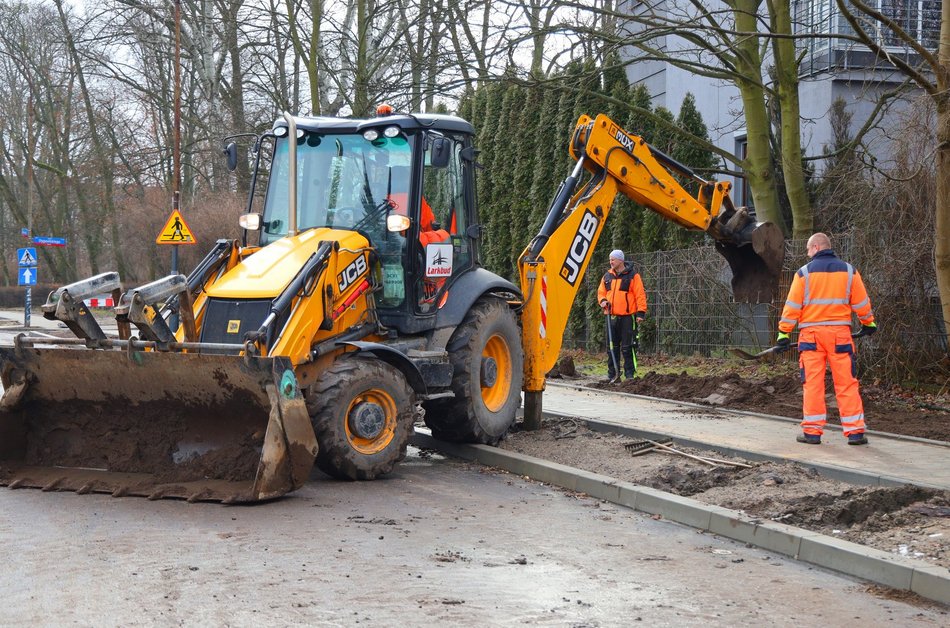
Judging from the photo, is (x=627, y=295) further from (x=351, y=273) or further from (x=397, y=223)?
(x=351, y=273)

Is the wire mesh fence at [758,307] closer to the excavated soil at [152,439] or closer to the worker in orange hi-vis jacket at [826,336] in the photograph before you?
the worker in orange hi-vis jacket at [826,336]

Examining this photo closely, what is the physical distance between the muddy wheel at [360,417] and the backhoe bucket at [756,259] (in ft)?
16.6

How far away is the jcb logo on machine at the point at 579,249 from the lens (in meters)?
11.1

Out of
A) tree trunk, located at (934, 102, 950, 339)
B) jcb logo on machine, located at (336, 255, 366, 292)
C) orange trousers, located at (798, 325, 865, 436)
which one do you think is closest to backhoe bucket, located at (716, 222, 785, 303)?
tree trunk, located at (934, 102, 950, 339)

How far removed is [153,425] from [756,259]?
6926 millimetres

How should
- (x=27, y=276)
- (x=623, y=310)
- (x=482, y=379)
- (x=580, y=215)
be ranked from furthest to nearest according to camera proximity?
(x=27, y=276), (x=623, y=310), (x=580, y=215), (x=482, y=379)

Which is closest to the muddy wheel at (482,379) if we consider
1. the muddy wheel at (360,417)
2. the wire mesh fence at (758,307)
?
the muddy wheel at (360,417)

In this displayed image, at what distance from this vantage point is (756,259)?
40.5ft

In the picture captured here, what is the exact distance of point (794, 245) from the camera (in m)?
15.6

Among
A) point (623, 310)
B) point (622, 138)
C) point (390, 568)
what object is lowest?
point (390, 568)

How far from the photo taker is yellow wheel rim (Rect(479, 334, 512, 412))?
1034 centimetres

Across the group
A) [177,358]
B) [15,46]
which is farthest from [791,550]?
[15,46]

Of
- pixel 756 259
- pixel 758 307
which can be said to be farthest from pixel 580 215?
pixel 758 307

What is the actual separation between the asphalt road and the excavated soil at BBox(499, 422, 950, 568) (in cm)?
50
